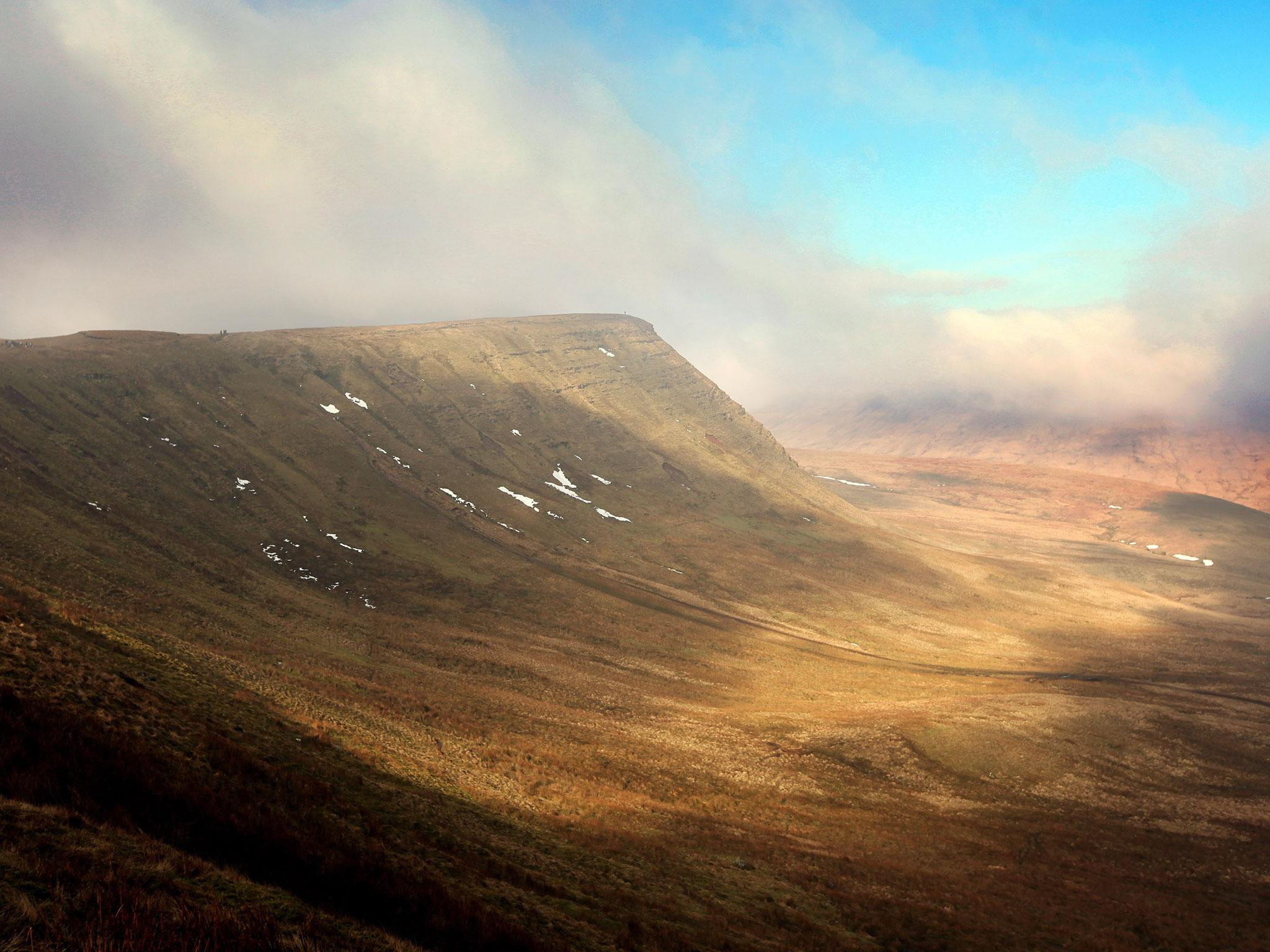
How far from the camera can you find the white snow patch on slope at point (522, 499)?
4875 inches

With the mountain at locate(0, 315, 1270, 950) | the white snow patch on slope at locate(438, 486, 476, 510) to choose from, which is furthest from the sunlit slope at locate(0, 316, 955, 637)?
the mountain at locate(0, 315, 1270, 950)

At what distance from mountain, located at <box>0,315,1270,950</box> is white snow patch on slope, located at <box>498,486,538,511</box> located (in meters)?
0.61

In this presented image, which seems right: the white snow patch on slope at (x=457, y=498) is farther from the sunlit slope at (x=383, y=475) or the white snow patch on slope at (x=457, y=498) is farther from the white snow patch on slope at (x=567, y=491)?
the white snow patch on slope at (x=567, y=491)

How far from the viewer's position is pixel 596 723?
45531 mm

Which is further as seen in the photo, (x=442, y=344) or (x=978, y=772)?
(x=442, y=344)

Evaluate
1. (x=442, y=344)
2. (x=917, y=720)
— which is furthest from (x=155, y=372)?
(x=917, y=720)

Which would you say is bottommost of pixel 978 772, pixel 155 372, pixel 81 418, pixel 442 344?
pixel 978 772

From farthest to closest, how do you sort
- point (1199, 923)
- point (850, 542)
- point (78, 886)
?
point (850, 542)
point (1199, 923)
point (78, 886)

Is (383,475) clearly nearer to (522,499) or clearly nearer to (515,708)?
(522,499)

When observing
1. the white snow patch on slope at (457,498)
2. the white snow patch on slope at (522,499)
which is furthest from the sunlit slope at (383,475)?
the white snow patch on slope at (522,499)

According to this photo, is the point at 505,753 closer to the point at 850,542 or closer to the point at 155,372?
the point at 155,372

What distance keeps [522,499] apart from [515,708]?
8282 centimetres

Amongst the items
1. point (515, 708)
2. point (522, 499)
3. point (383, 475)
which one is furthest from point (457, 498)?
point (515, 708)

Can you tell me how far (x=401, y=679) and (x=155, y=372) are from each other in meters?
90.9
